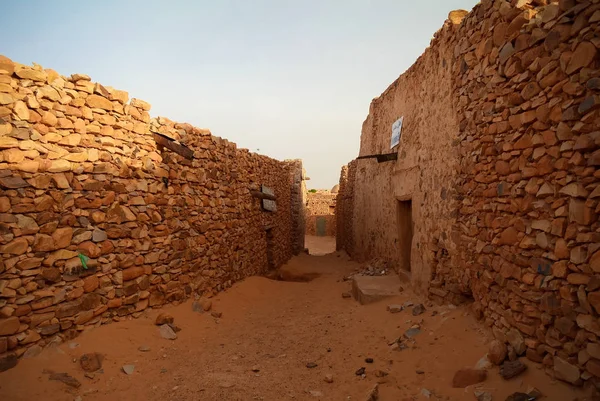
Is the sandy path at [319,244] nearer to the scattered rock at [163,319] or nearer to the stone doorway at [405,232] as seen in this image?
the stone doorway at [405,232]

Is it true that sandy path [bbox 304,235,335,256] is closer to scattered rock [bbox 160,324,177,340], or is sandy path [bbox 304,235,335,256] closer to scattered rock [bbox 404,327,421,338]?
scattered rock [bbox 160,324,177,340]

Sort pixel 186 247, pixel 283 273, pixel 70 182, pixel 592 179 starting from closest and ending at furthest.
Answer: pixel 592 179 < pixel 70 182 < pixel 186 247 < pixel 283 273

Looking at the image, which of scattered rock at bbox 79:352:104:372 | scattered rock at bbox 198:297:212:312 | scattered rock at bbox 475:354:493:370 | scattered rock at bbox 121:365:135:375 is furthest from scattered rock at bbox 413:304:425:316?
scattered rock at bbox 79:352:104:372

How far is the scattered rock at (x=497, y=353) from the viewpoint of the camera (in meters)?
3.14

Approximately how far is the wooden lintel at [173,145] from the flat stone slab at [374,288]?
4063 mm

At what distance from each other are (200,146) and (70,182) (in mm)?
2671

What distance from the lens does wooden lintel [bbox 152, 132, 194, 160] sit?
5469mm

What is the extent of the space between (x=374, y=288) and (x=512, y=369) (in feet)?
11.8

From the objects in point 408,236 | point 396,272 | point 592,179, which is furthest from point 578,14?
point 396,272

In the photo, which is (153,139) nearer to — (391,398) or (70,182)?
(70,182)

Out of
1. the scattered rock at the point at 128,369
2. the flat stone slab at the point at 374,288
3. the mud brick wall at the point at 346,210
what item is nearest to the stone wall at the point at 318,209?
the mud brick wall at the point at 346,210

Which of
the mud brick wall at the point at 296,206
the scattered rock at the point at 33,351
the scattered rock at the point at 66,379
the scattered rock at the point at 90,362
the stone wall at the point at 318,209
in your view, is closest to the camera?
the scattered rock at the point at 66,379

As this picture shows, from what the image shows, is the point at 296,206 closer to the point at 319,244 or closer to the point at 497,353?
the point at 319,244

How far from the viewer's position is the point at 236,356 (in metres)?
4.75
